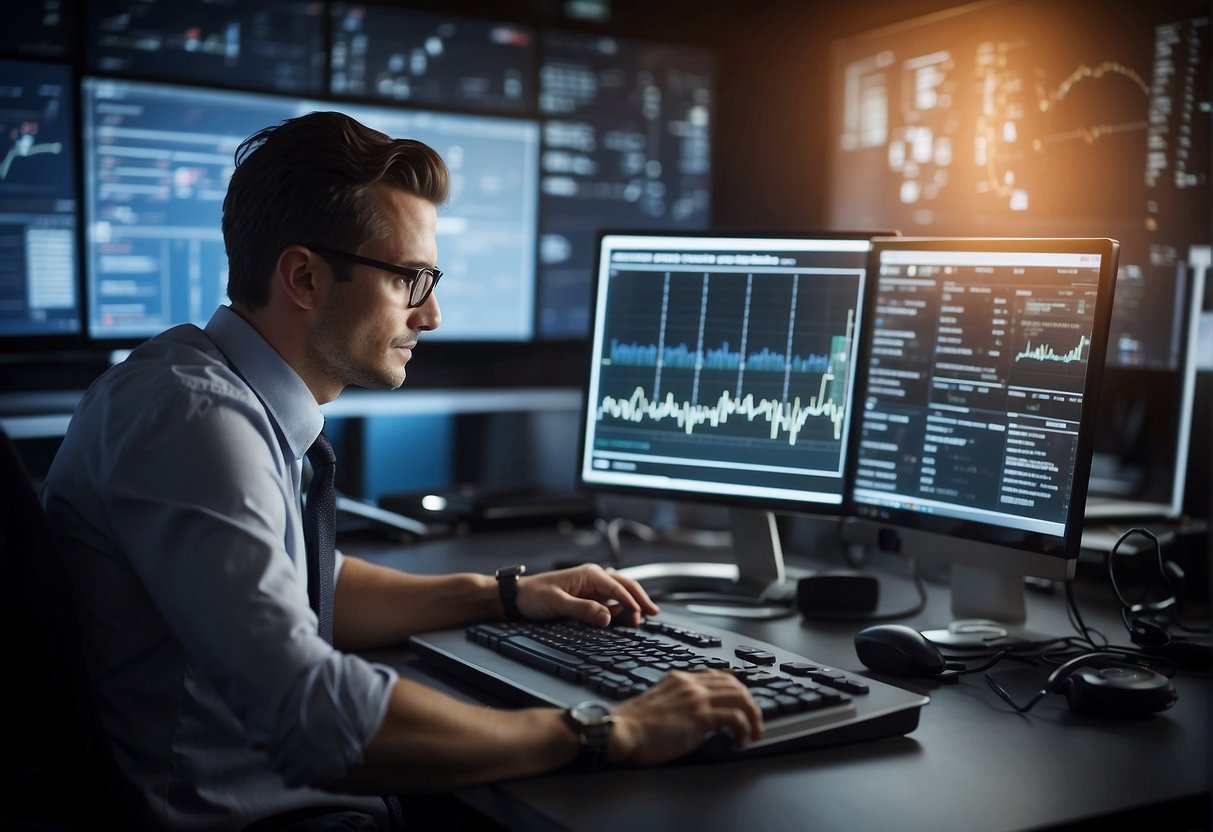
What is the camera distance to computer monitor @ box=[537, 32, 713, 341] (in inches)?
108

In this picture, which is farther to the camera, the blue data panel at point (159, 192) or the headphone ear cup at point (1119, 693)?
the blue data panel at point (159, 192)

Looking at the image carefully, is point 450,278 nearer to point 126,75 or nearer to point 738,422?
point 126,75

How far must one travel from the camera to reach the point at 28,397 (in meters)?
2.22

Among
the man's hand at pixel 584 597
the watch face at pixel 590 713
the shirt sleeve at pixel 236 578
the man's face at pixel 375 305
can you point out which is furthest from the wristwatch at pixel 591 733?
the man's face at pixel 375 305

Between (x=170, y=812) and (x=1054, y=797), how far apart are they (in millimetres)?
728

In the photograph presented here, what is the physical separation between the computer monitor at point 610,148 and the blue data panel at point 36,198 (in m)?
1.02

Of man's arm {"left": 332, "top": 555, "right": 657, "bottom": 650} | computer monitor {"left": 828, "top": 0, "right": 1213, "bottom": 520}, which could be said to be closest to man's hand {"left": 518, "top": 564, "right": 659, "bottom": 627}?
man's arm {"left": 332, "top": 555, "right": 657, "bottom": 650}

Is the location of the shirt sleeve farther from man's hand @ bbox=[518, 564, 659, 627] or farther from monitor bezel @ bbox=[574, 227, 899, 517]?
monitor bezel @ bbox=[574, 227, 899, 517]

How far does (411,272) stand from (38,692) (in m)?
0.52

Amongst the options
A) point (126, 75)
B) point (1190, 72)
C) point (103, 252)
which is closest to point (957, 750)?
point (1190, 72)

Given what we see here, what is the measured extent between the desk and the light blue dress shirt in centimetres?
16

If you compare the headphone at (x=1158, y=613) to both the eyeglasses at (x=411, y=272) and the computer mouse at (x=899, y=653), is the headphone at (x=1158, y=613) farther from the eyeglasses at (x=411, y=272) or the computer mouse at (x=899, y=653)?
the eyeglasses at (x=411, y=272)

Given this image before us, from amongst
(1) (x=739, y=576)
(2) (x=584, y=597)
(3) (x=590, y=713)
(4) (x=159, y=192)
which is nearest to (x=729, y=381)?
(1) (x=739, y=576)

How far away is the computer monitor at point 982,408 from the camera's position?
4.02ft
